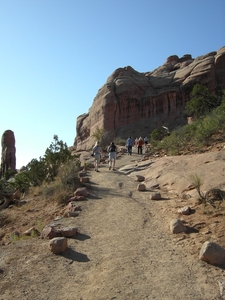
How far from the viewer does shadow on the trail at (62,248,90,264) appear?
5.23 m

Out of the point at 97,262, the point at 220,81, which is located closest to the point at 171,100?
the point at 220,81

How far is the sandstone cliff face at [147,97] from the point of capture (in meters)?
39.2

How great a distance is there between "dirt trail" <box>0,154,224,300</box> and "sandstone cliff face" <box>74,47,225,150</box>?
107 ft

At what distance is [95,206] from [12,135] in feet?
140

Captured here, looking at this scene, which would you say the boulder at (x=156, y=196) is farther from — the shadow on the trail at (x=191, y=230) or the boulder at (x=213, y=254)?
the boulder at (x=213, y=254)

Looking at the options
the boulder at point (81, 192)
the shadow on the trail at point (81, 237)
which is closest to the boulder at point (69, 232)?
the shadow on the trail at point (81, 237)

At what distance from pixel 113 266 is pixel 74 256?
925 mm

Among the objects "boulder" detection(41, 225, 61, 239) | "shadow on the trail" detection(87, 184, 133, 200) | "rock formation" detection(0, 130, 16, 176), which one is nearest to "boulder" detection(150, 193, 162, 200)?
"shadow on the trail" detection(87, 184, 133, 200)

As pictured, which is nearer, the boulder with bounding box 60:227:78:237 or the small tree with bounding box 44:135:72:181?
the boulder with bounding box 60:227:78:237

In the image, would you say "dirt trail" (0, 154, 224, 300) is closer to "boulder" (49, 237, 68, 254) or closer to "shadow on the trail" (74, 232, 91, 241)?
"shadow on the trail" (74, 232, 91, 241)

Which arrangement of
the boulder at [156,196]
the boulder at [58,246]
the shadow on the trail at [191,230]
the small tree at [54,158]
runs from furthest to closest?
the small tree at [54,158] < the boulder at [156,196] < the shadow on the trail at [191,230] < the boulder at [58,246]

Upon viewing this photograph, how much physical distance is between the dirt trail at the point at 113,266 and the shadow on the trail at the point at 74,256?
2 cm

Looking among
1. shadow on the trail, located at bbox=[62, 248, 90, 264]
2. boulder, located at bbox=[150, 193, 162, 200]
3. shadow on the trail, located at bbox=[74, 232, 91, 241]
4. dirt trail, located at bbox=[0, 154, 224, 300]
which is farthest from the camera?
boulder, located at bbox=[150, 193, 162, 200]

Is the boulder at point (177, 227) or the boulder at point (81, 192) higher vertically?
the boulder at point (81, 192)
